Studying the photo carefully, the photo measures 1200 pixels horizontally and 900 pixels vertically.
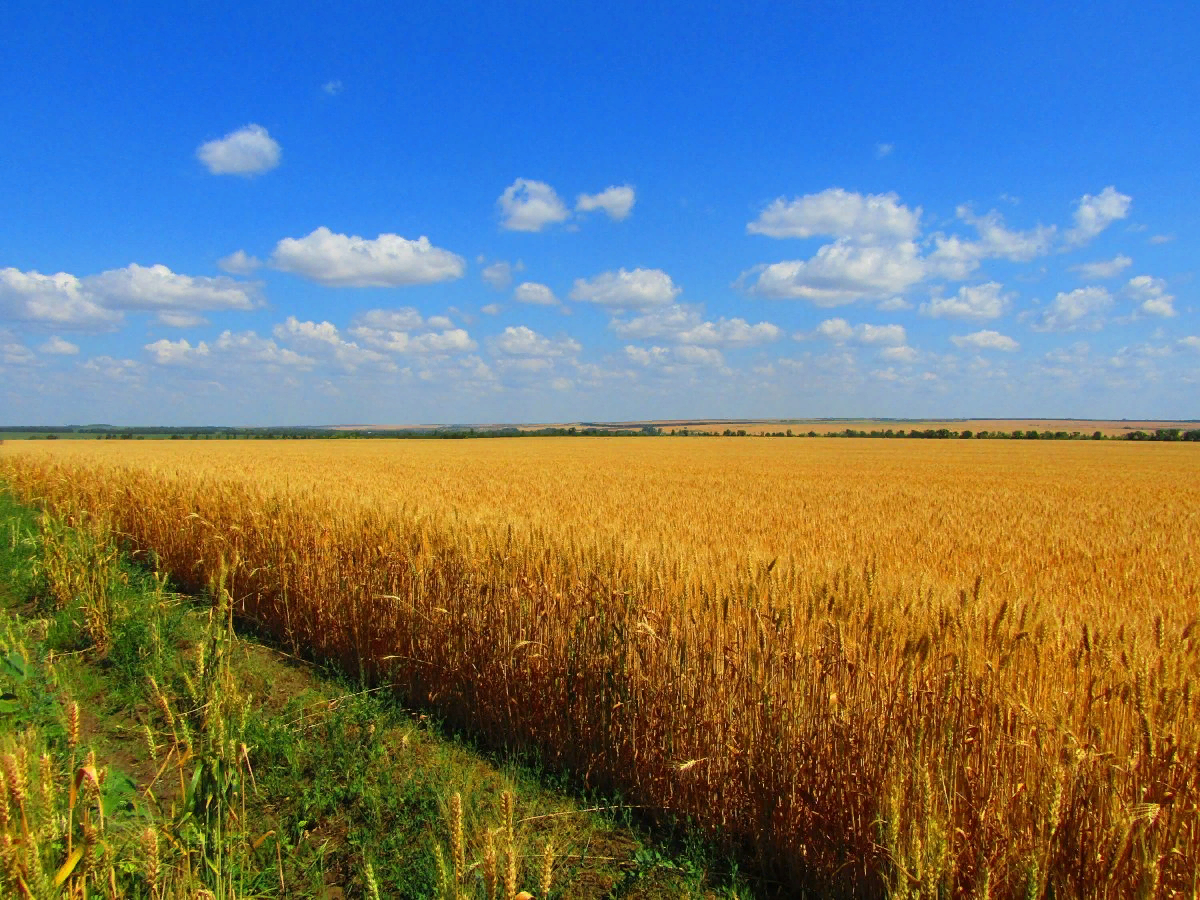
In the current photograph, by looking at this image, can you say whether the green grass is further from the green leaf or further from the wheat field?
the wheat field

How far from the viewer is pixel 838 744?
318 centimetres

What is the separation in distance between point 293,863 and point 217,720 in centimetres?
165

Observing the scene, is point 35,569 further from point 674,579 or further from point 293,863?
point 674,579

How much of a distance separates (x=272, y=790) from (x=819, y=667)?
3414 mm

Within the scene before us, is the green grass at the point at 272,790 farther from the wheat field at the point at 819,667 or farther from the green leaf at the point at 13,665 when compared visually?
the wheat field at the point at 819,667

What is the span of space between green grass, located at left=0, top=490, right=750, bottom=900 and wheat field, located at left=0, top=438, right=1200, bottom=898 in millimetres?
349

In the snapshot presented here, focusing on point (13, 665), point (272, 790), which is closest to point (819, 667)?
point (272, 790)

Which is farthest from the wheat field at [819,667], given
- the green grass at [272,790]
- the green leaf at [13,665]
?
the green leaf at [13,665]

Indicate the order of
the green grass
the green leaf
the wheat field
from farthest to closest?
1. the green leaf
2. the green grass
3. the wheat field

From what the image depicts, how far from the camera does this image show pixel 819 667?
133 inches

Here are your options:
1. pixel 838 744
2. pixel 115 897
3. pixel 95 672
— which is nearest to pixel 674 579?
pixel 838 744

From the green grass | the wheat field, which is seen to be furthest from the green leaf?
the wheat field

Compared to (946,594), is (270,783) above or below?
below

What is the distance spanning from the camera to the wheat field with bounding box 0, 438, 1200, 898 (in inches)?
96.4
